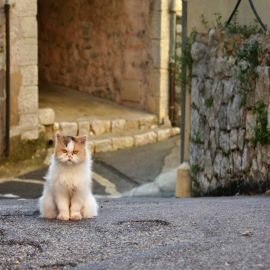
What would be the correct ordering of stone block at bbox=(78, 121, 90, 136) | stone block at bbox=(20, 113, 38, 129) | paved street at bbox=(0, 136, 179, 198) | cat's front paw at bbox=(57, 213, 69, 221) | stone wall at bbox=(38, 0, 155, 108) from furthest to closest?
stone wall at bbox=(38, 0, 155, 108)
stone block at bbox=(78, 121, 90, 136)
stone block at bbox=(20, 113, 38, 129)
paved street at bbox=(0, 136, 179, 198)
cat's front paw at bbox=(57, 213, 69, 221)

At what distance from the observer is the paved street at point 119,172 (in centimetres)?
1123

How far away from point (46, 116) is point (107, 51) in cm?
277

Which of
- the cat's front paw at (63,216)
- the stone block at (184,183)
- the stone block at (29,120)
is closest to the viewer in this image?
the cat's front paw at (63,216)

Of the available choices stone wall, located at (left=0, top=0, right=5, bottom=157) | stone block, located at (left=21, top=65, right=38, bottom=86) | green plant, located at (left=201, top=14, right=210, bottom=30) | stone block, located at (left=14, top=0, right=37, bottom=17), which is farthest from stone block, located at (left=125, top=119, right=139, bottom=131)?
green plant, located at (left=201, top=14, right=210, bottom=30)

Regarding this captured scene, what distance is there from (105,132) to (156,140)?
0.89 m

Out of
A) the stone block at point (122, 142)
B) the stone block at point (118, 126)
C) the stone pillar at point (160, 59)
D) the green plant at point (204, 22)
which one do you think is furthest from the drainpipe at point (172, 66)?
the green plant at point (204, 22)

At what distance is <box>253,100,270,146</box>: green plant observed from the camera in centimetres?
801

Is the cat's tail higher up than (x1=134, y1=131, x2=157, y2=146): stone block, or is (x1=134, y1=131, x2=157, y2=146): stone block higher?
the cat's tail

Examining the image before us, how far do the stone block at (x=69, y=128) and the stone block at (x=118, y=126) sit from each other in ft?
2.62

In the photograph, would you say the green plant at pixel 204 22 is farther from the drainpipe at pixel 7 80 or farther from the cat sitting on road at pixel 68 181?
the cat sitting on road at pixel 68 181

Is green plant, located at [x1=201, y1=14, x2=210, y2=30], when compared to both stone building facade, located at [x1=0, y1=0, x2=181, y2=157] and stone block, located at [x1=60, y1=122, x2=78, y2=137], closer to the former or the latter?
stone building facade, located at [x1=0, y1=0, x2=181, y2=157]

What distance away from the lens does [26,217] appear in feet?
20.2

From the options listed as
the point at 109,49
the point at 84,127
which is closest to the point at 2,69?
the point at 84,127

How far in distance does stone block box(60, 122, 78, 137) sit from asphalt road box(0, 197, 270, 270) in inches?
263
